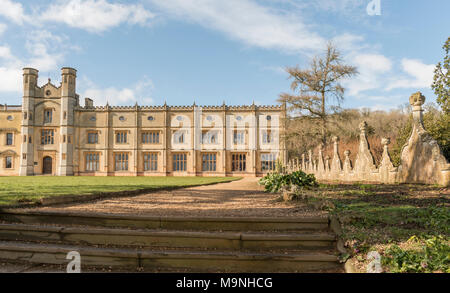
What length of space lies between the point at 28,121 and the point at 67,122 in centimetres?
514

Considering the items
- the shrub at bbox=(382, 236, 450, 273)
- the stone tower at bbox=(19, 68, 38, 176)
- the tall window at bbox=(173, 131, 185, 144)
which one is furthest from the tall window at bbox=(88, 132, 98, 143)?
the shrub at bbox=(382, 236, 450, 273)

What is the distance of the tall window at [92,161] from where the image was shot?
37.7 meters

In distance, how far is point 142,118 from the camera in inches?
1496

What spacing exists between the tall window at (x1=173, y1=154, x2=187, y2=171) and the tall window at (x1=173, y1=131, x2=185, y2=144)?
75.3 inches

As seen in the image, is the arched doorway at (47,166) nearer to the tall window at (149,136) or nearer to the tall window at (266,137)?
the tall window at (149,136)

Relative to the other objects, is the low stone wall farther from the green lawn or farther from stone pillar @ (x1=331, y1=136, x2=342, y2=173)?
the green lawn

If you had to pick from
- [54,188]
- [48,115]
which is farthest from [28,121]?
[54,188]

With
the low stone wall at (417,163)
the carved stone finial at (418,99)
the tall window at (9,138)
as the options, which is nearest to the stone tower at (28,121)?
the tall window at (9,138)

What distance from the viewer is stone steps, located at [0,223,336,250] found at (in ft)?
11.7

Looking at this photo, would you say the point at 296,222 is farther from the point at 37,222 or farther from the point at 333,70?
the point at 333,70

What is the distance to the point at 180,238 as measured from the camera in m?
3.68

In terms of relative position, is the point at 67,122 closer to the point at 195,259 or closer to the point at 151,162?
the point at 151,162

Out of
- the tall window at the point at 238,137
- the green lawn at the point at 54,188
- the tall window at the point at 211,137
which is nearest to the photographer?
the green lawn at the point at 54,188

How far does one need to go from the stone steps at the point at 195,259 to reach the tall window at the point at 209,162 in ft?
111
